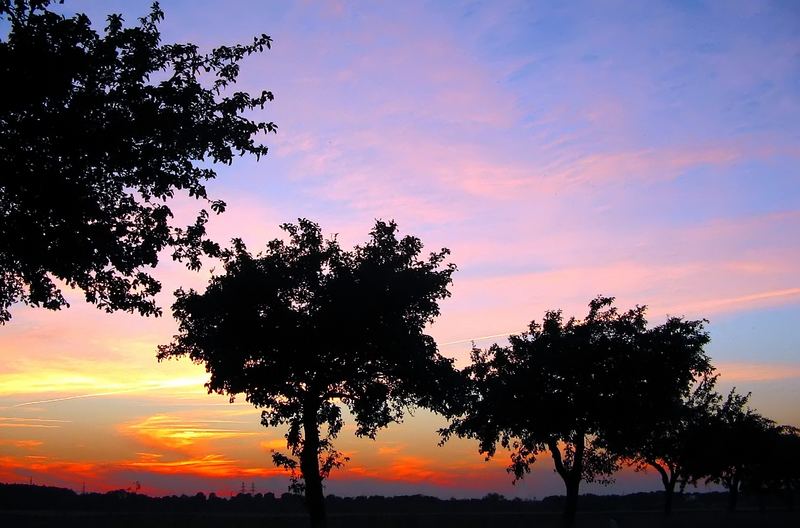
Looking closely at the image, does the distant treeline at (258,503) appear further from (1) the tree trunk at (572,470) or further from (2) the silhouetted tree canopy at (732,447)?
(1) the tree trunk at (572,470)

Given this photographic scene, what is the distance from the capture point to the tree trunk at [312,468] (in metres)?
36.7

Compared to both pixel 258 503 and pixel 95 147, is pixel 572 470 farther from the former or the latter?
pixel 258 503

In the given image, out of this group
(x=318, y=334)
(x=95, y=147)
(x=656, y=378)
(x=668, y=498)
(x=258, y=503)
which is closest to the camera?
(x=95, y=147)

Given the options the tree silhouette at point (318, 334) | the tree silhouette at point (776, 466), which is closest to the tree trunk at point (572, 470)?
the tree silhouette at point (318, 334)

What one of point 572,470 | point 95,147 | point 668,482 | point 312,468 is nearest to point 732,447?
point 668,482

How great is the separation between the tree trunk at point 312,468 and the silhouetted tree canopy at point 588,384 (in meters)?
15.1

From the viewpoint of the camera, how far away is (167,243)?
1973 cm

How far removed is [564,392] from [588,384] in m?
1.72

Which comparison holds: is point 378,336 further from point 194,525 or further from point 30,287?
point 194,525

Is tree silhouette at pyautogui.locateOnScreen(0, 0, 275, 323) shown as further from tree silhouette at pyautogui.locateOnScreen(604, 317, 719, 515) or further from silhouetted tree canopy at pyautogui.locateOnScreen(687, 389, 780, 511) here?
silhouetted tree canopy at pyautogui.locateOnScreen(687, 389, 780, 511)

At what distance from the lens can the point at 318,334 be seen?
120ft

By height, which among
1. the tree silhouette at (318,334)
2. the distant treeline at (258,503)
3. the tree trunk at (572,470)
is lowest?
the distant treeline at (258,503)

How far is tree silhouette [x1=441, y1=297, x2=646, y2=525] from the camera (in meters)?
50.2

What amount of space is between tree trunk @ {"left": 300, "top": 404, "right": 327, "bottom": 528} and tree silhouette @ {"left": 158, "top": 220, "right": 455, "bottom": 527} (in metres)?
0.05
